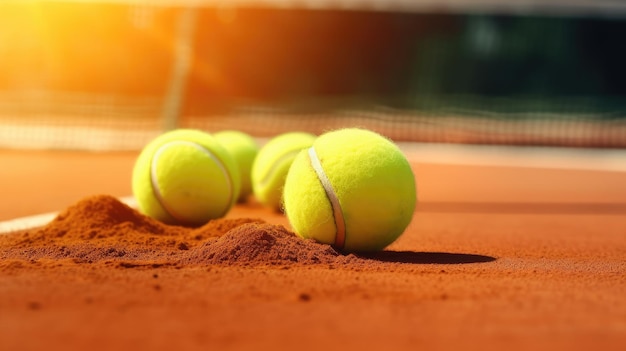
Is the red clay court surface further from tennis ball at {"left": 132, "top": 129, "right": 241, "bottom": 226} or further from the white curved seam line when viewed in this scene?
tennis ball at {"left": 132, "top": 129, "right": 241, "bottom": 226}

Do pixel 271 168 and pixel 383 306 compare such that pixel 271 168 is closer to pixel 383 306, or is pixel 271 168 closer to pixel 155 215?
pixel 155 215

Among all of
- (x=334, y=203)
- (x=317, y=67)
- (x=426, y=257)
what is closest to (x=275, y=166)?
(x=426, y=257)

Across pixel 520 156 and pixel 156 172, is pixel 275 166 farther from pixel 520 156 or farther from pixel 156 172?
pixel 520 156

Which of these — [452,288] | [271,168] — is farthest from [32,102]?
[452,288]

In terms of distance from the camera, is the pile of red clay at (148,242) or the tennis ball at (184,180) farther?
the tennis ball at (184,180)

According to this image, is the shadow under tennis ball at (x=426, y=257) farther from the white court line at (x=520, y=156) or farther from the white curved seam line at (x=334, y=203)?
the white court line at (x=520, y=156)

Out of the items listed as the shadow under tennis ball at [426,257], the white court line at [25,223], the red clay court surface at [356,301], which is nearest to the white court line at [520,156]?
the red clay court surface at [356,301]

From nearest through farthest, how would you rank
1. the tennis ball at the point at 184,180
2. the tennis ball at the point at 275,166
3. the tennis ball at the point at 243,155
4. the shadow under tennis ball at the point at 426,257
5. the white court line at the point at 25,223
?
the shadow under tennis ball at the point at 426,257 → the tennis ball at the point at 184,180 → the white court line at the point at 25,223 → the tennis ball at the point at 275,166 → the tennis ball at the point at 243,155

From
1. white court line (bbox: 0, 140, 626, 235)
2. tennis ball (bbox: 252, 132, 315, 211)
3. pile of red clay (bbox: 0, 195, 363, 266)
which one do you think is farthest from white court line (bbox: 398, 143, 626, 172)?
pile of red clay (bbox: 0, 195, 363, 266)

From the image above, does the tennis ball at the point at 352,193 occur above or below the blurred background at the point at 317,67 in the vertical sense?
above
